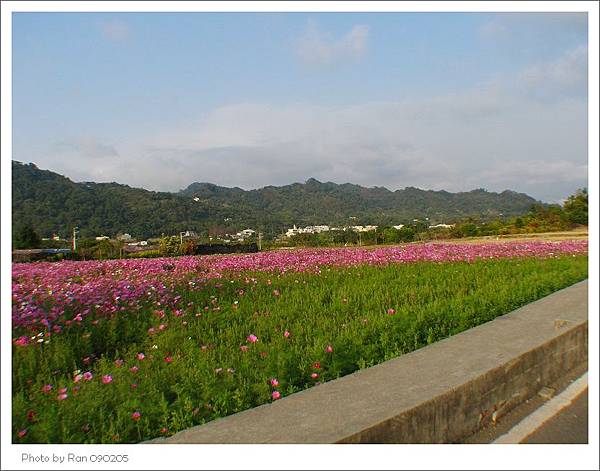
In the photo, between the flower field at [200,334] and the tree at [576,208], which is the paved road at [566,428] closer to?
the flower field at [200,334]

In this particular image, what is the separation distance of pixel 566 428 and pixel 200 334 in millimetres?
2674

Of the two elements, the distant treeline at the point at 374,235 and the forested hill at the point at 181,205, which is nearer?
the forested hill at the point at 181,205

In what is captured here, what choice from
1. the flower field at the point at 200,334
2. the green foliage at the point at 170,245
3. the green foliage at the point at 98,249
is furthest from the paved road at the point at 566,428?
the green foliage at the point at 170,245

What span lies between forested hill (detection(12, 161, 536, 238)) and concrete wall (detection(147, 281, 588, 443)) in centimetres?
279

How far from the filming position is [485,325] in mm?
3994

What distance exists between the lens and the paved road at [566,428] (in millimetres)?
2425

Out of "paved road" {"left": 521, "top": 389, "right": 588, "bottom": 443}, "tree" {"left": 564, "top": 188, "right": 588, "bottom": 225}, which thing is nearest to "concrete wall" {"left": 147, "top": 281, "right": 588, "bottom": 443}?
"paved road" {"left": 521, "top": 389, "right": 588, "bottom": 443}

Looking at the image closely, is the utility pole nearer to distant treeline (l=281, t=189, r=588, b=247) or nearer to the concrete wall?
distant treeline (l=281, t=189, r=588, b=247)

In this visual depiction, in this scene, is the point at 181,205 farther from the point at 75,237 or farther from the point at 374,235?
the point at 75,237

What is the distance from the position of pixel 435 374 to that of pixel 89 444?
1868 mm

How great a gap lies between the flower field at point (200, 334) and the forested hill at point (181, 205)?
47.1 inches

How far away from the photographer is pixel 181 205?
1141 inches

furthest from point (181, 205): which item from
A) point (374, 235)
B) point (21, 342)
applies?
point (21, 342)

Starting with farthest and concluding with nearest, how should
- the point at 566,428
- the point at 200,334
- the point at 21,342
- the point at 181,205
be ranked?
the point at 181,205 → the point at 200,334 → the point at 21,342 → the point at 566,428
